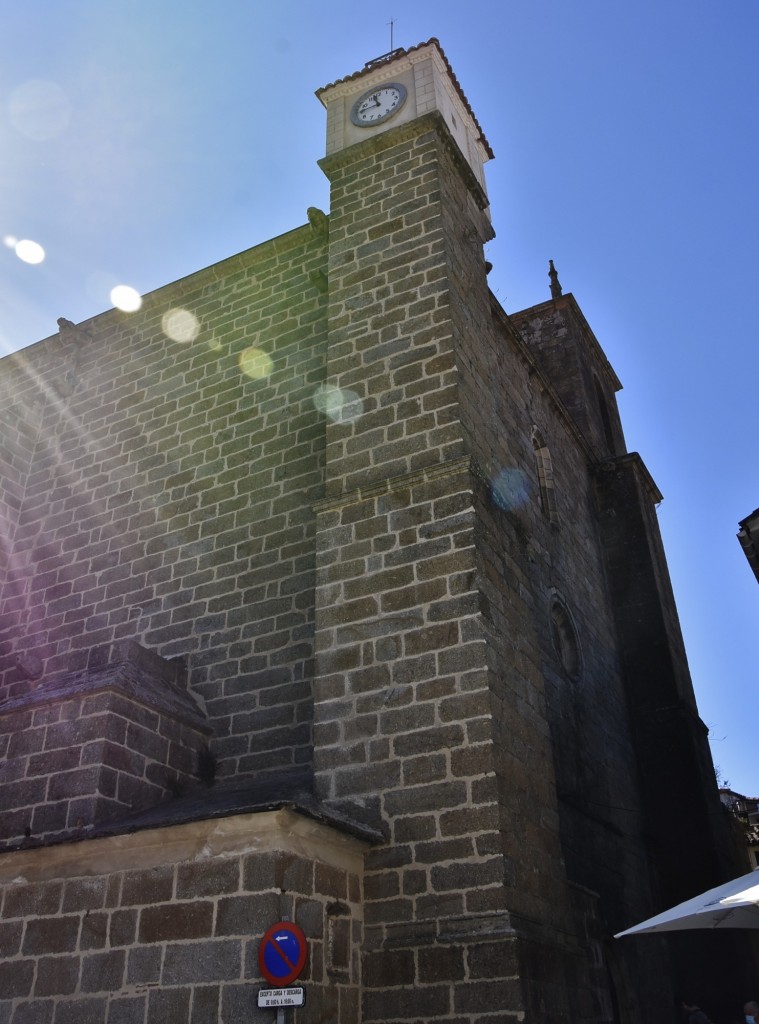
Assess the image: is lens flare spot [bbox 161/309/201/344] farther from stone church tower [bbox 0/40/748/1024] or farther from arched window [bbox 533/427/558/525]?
arched window [bbox 533/427/558/525]

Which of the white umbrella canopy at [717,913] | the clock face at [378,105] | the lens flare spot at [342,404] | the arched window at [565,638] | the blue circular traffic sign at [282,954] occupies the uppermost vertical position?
the clock face at [378,105]

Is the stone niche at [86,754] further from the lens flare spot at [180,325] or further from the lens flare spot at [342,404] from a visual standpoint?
the lens flare spot at [180,325]

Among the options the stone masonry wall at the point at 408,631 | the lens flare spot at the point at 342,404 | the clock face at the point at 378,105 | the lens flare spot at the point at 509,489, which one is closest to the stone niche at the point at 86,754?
the stone masonry wall at the point at 408,631

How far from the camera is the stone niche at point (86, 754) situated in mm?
6023

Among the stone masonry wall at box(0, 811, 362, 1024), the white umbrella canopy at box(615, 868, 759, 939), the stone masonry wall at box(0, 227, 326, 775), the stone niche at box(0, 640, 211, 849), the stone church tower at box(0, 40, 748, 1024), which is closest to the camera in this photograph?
the stone masonry wall at box(0, 811, 362, 1024)

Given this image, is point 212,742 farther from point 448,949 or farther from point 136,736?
point 448,949

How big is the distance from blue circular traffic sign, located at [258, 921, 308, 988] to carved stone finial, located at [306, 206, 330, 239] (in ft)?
24.7

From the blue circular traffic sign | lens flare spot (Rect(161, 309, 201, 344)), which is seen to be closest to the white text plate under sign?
the blue circular traffic sign

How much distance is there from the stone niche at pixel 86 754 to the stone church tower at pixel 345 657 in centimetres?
3

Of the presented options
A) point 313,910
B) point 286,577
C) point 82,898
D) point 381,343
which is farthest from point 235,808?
point 381,343

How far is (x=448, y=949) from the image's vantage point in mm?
5078

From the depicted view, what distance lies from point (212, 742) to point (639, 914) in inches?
212

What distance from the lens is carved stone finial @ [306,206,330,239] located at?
32.1 ft

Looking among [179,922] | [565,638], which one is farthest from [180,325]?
[179,922]
